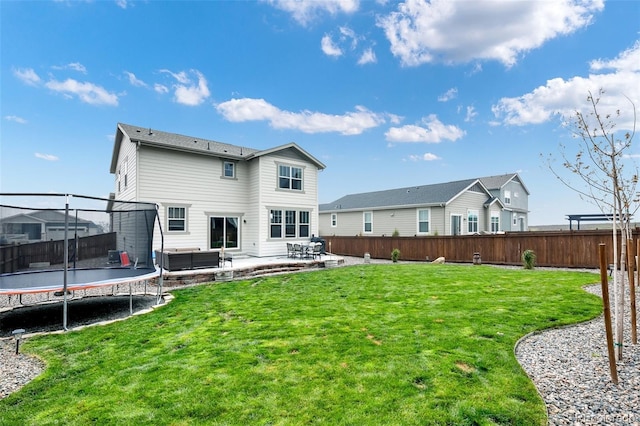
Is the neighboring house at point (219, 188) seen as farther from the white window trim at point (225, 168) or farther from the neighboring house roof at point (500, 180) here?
the neighboring house roof at point (500, 180)

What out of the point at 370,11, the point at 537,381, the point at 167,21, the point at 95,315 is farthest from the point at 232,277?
the point at 370,11

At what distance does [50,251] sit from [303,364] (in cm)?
790

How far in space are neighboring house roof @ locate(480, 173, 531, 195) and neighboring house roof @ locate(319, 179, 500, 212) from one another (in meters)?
3.80

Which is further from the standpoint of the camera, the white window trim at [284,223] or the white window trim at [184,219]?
the white window trim at [284,223]

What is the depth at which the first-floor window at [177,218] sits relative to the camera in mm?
13054

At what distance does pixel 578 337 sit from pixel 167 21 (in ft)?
58.5

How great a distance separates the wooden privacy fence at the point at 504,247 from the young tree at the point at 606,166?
1025 centimetres

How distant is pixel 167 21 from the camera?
1377 centimetres

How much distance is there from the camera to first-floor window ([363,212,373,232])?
24.2m

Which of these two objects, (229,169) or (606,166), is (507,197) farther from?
(606,166)

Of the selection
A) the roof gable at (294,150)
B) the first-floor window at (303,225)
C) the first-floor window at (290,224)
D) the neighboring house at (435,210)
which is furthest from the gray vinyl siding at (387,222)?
the first-floor window at (290,224)

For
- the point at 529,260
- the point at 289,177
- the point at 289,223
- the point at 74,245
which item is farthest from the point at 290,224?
the point at 529,260

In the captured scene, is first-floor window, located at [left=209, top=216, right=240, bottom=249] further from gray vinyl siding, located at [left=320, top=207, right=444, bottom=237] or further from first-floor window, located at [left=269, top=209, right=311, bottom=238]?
gray vinyl siding, located at [left=320, top=207, right=444, bottom=237]

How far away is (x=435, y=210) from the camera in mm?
20328
